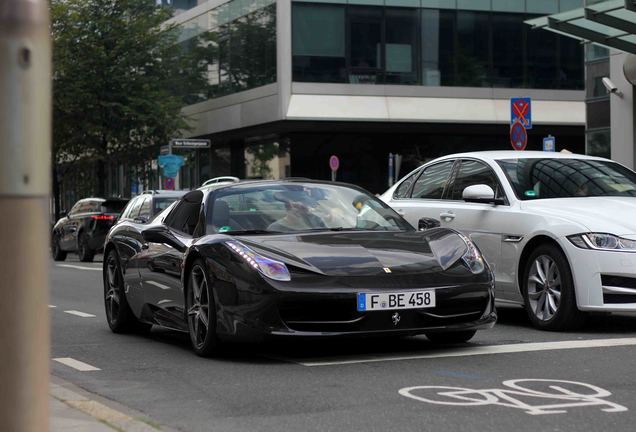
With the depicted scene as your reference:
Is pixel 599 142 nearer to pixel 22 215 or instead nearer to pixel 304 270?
pixel 304 270

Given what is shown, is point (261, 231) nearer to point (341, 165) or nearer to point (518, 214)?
point (518, 214)

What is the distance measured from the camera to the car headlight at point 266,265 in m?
7.57

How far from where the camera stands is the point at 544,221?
9.55m

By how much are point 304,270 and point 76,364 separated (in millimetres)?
1921

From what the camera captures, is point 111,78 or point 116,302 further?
point 111,78

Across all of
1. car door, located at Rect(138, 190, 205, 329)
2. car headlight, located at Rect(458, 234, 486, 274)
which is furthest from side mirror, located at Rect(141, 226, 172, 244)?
car headlight, located at Rect(458, 234, 486, 274)

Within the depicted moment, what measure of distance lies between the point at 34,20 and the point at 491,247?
7224 mm

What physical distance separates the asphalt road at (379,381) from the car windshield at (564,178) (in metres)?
1.14

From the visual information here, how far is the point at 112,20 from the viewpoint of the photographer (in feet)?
146

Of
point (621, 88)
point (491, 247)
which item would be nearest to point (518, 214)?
point (491, 247)

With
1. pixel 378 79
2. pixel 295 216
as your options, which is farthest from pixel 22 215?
pixel 378 79

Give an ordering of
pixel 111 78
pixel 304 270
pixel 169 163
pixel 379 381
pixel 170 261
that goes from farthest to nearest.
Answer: pixel 111 78 → pixel 169 163 → pixel 170 261 → pixel 304 270 → pixel 379 381

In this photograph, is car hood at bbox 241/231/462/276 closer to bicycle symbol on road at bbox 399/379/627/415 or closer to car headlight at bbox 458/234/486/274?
car headlight at bbox 458/234/486/274

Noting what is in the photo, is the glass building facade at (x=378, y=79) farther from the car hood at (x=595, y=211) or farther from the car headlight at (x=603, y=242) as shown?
the car headlight at (x=603, y=242)
